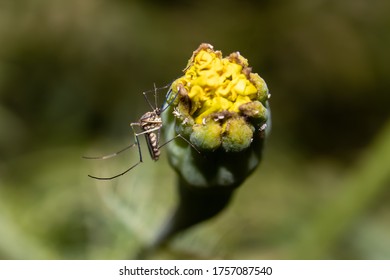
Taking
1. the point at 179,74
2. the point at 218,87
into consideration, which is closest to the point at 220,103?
the point at 218,87

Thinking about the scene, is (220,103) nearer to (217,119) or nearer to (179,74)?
(217,119)

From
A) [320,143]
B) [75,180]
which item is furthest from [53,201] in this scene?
[320,143]

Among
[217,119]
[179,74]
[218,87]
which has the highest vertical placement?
[179,74]

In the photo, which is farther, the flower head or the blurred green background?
the blurred green background

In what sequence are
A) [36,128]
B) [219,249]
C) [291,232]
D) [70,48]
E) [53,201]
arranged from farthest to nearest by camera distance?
[70,48]
[36,128]
[291,232]
[53,201]
[219,249]

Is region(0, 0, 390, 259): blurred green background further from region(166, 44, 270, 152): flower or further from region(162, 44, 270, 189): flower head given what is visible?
region(166, 44, 270, 152): flower

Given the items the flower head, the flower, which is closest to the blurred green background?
the flower head

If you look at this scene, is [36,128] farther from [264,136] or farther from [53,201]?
[264,136]

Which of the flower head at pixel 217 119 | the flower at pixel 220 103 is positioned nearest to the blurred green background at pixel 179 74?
the flower head at pixel 217 119
